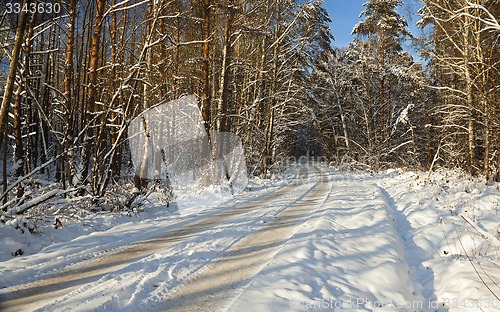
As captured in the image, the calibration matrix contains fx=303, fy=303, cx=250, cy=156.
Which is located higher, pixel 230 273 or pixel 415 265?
pixel 230 273

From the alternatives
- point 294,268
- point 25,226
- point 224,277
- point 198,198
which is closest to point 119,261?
point 224,277

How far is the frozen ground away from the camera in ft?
11.2

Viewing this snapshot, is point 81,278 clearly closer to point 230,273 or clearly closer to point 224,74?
point 230,273

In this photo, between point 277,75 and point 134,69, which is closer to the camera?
point 134,69

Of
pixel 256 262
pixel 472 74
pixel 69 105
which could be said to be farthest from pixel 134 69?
pixel 472 74

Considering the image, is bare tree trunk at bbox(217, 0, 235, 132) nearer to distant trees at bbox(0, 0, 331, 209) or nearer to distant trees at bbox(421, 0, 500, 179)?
distant trees at bbox(0, 0, 331, 209)

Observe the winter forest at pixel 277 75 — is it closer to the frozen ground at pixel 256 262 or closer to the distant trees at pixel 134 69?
the distant trees at pixel 134 69

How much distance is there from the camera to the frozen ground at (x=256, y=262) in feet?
11.2

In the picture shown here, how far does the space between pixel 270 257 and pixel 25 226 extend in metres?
4.17

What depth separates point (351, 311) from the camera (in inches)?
130

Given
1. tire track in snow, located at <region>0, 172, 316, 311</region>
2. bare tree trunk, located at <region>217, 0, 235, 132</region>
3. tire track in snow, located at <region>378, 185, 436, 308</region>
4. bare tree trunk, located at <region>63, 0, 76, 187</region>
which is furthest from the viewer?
bare tree trunk, located at <region>217, 0, 235, 132</region>

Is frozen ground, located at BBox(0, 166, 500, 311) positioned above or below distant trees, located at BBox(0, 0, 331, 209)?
below

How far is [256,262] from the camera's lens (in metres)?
4.65

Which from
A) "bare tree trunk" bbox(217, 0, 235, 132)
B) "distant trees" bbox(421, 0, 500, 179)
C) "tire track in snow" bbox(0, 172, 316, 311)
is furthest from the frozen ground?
"bare tree trunk" bbox(217, 0, 235, 132)
